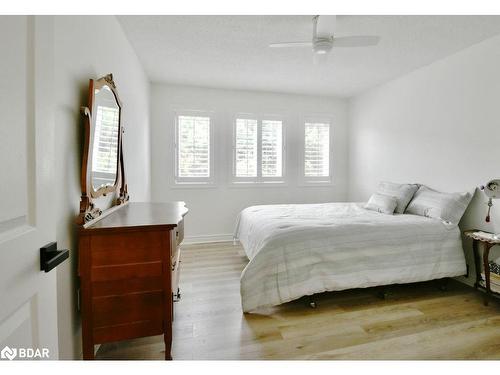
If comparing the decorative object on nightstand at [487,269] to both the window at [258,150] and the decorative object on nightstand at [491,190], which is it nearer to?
the decorative object on nightstand at [491,190]

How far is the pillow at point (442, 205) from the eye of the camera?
2.80 meters

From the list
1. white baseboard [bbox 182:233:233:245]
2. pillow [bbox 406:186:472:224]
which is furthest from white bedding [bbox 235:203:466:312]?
white baseboard [bbox 182:233:233:245]

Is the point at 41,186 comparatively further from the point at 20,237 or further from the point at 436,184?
the point at 436,184

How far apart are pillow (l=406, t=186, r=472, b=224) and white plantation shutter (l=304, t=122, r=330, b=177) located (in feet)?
6.65

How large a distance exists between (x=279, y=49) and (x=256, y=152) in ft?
6.44

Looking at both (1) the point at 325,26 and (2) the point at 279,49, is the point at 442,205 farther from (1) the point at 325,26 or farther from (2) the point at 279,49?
(2) the point at 279,49

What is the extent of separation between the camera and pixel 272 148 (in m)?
4.79

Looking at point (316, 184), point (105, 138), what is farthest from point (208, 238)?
point (105, 138)

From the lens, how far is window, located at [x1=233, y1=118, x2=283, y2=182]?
461 cm

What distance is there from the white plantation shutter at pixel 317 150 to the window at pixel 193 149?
1845 mm
